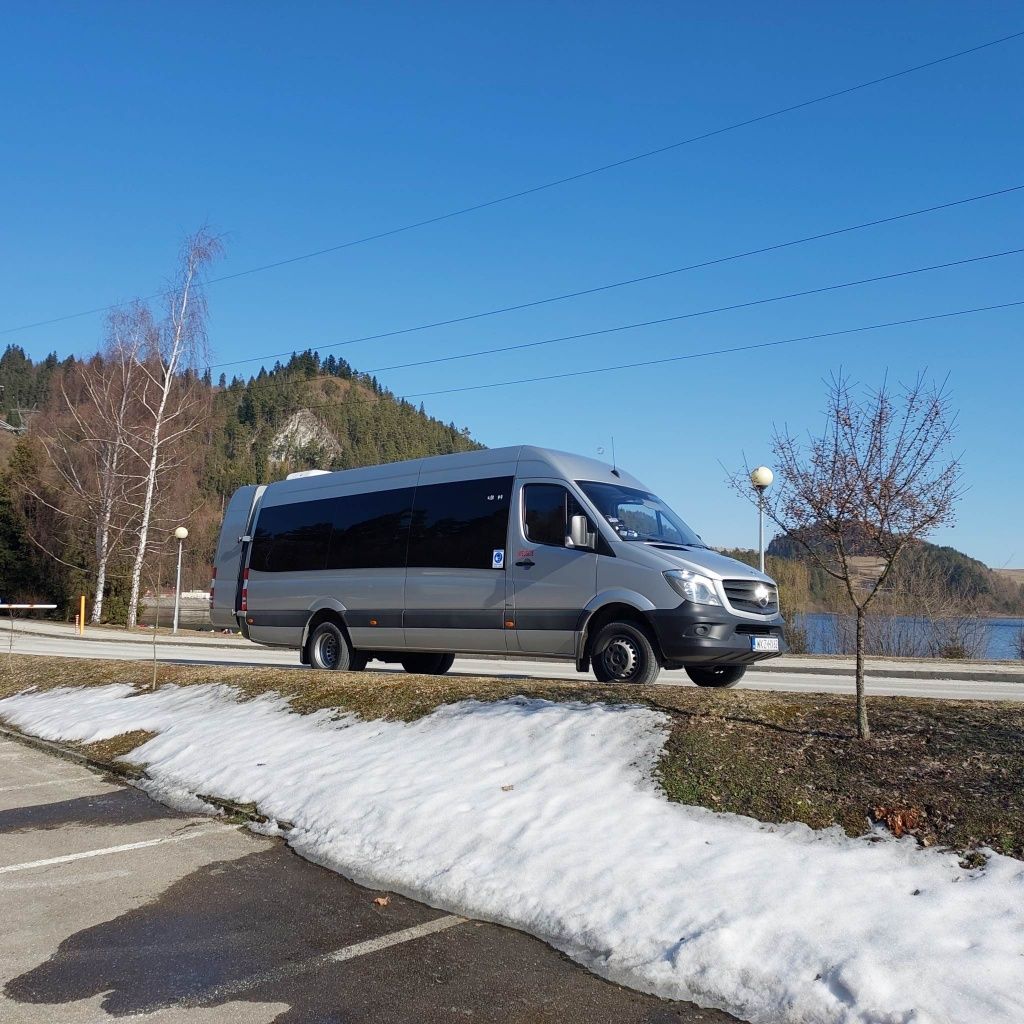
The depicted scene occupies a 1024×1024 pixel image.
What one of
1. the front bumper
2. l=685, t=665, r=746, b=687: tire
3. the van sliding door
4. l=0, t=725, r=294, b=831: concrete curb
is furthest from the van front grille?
l=0, t=725, r=294, b=831: concrete curb

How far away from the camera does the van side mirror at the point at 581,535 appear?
9.88m

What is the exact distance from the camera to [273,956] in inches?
173

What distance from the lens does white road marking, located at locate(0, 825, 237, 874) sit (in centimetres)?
607

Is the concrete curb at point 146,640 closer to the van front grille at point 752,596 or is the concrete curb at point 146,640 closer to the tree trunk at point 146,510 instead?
the tree trunk at point 146,510

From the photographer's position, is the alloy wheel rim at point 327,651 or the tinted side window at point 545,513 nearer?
the tinted side window at point 545,513

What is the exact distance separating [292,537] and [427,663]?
2802 millimetres

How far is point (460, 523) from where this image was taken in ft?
37.8

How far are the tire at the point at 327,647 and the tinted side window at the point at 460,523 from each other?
1.90m

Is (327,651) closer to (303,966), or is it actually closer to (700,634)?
(700,634)

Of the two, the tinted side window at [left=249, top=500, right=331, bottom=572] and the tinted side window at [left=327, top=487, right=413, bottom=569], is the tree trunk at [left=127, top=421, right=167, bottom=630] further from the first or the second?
the tinted side window at [left=327, top=487, right=413, bottom=569]

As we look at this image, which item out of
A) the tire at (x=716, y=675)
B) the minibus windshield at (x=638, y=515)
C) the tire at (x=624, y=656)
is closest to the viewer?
the tire at (x=624, y=656)

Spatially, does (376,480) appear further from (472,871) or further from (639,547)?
(472,871)

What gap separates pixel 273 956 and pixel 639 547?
5.98 metres

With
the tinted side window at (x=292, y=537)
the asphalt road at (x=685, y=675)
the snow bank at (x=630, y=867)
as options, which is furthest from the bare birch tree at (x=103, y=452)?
the snow bank at (x=630, y=867)
